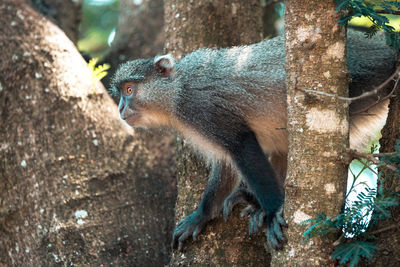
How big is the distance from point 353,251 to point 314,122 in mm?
825

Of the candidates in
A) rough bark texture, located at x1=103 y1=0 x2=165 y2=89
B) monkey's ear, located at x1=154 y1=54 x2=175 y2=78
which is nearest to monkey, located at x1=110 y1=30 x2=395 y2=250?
monkey's ear, located at x1=154 y1=54 x2=175 y2=78

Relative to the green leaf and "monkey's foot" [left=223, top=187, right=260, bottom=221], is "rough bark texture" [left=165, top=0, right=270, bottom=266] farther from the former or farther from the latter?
the green leaf

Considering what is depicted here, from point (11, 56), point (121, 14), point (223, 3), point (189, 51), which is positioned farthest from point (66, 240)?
point (121, 14)

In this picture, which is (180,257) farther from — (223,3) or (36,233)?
(223,3)

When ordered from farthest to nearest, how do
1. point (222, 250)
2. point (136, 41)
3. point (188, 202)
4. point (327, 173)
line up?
1. point (136, 41)
2. point (188, 202)
3. point (222, 250)
4. point (327, 173)

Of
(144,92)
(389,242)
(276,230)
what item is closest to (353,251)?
(389,242)

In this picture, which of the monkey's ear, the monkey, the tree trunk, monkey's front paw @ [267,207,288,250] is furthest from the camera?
the monkey's ear

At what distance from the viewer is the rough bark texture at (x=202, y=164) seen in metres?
4.44

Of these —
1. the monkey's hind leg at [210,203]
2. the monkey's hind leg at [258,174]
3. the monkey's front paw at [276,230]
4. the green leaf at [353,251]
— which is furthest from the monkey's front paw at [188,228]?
the green leaf at [353,251]

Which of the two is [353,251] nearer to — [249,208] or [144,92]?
[249,208]

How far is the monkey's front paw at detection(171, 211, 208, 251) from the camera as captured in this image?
4.75 m

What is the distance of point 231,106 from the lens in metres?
4.84

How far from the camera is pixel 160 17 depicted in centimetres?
758

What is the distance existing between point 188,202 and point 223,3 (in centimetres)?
235
